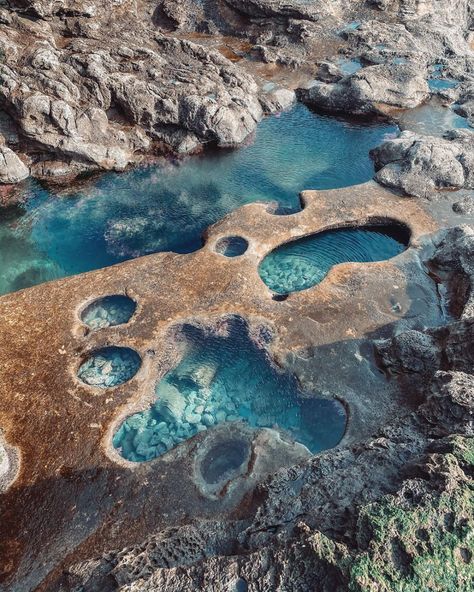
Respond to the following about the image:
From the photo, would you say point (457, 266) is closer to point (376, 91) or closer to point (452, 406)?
point (452, 406)

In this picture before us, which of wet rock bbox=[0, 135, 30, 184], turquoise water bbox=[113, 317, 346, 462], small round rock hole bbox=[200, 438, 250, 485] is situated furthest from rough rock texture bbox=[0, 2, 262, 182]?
small round rock hole bbox=[200, 438, 250, 485]

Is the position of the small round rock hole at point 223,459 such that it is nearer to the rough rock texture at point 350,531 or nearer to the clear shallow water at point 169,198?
the rough rock texture at point 350,531

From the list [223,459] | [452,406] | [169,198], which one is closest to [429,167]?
[169,198]

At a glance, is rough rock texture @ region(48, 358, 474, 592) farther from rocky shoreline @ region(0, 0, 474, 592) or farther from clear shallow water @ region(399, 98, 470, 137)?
clear shallow water @ region(399, 98, 470, 137)

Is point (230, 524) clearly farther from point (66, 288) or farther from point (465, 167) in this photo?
point (465, 167)

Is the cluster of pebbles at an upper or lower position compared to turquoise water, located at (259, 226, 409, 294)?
lower

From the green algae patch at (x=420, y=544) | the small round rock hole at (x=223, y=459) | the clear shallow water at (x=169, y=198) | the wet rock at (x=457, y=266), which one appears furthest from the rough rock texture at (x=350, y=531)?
the clear shallow water at (x=169, y=198)
